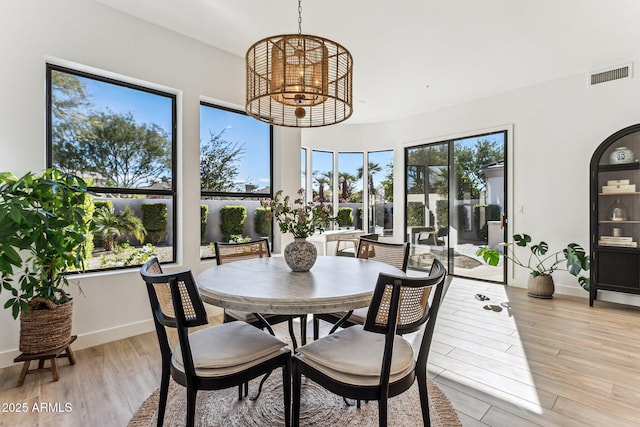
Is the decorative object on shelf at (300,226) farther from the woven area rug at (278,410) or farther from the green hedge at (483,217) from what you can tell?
the green hedge at (483,217)

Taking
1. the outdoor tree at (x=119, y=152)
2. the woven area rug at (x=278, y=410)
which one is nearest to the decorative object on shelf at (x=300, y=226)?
the woven area rug at (x=278, y=410)

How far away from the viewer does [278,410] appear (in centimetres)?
182

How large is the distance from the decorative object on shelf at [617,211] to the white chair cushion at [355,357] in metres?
3.73

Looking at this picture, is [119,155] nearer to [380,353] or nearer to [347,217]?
[380,353]

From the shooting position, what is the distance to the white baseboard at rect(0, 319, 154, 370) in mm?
2357

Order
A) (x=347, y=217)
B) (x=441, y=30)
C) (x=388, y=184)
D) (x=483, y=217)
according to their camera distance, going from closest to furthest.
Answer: (x=441, y=30) < (x=483, y=217) < (x=388, y=184) < (x=347, y=217)

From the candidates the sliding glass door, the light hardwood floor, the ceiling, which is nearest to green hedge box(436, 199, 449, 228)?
the sliding glass door

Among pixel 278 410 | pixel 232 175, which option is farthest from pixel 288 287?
pixel 232 175

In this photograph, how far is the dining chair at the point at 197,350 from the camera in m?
1.33

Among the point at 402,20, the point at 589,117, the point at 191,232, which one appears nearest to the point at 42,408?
the point at 191,232

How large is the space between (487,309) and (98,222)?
163 inches

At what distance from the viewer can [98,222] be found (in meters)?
2.88

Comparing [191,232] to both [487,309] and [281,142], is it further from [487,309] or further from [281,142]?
[487,309]

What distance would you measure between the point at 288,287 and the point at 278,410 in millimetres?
777
